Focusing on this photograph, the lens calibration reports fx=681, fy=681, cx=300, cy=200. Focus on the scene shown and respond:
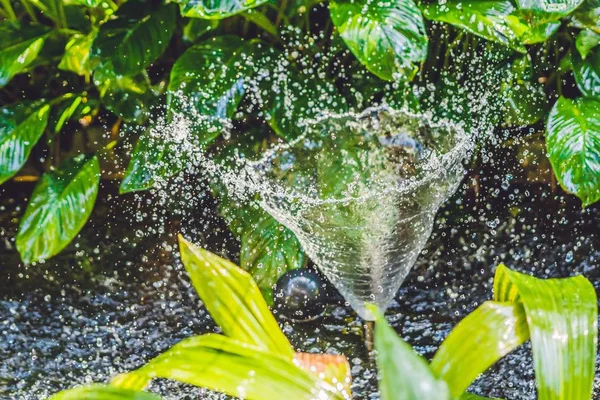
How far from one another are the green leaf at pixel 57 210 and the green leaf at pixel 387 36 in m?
1.04

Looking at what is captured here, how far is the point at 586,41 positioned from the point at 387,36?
915mm

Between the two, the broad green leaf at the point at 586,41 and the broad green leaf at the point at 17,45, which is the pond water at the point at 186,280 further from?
the broad green leaf at the point at 17,45

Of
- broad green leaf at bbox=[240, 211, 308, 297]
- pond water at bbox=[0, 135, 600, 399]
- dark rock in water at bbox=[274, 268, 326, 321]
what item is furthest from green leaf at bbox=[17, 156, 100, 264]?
dark rock in water at bbox=[274, 268, 326, 321]

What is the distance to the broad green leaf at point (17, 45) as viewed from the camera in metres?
2.40

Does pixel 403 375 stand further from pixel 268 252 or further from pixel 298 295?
pixel 268 252

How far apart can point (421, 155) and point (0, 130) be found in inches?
61.0

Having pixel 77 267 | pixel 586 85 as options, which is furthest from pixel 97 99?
pixel 586 85

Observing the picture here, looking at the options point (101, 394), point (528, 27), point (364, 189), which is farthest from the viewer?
point (364, 189)

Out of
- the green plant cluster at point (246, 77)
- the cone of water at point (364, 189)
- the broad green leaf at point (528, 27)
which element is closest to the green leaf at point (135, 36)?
the green plant cluster at point (246, 77)

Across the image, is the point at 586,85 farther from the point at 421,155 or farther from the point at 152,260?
the point at 152,260

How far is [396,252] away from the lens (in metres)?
2.22

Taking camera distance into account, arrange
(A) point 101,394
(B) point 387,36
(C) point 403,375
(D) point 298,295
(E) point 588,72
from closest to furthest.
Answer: (C) point 403,375 < (A) point 101,394 < (B) point 387,36 < (D) point 298,295 < (E) point 588,72

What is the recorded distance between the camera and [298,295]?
218cm

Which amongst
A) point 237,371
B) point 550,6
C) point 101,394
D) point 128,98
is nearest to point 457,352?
point 237,371
